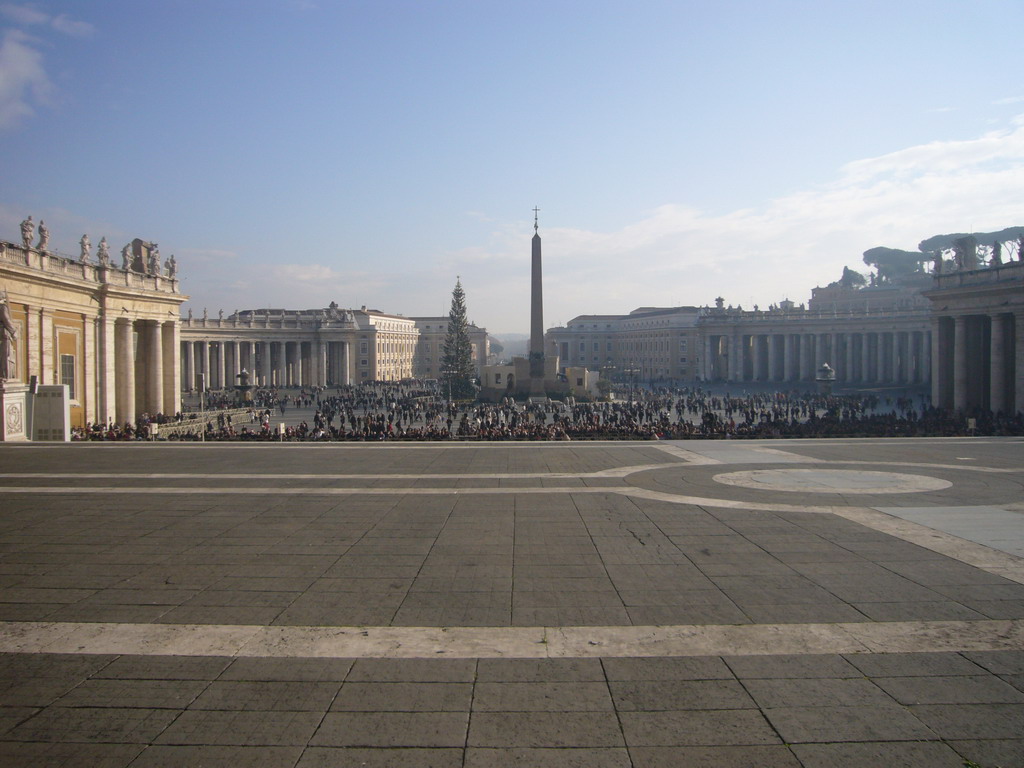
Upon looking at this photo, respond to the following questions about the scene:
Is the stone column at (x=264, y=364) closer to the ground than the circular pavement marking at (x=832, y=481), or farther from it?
farther from it

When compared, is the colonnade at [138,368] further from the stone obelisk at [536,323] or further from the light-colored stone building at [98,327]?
the stone obelisk at [536,323]

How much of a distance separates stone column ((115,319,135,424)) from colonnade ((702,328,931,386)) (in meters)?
65.9

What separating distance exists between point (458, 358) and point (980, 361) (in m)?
50.2

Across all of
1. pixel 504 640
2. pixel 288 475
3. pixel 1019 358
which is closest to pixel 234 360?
pixel 288 475

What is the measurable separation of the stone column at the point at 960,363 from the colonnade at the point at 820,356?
37273 millimetres

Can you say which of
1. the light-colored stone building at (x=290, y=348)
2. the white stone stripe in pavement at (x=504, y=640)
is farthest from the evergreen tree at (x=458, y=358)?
the white stone stripe in pavement at (x=504, y=640)

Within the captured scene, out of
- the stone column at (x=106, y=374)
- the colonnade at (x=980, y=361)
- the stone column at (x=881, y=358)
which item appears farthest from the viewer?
the stone column at (x=881, y=358)

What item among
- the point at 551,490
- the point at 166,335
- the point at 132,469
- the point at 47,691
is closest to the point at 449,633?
the point at 47,691

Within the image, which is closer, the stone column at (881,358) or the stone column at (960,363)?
the stone column at (960,363)

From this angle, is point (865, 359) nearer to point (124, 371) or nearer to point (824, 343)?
point (824, 343)

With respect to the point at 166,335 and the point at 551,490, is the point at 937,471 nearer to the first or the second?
the point at 551,490

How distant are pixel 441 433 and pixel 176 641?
21589 mm

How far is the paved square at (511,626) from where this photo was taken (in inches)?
204

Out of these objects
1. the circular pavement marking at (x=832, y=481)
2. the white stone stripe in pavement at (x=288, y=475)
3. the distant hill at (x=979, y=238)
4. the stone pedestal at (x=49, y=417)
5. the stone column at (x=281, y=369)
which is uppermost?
the distant hill at (x=979, y=238)
